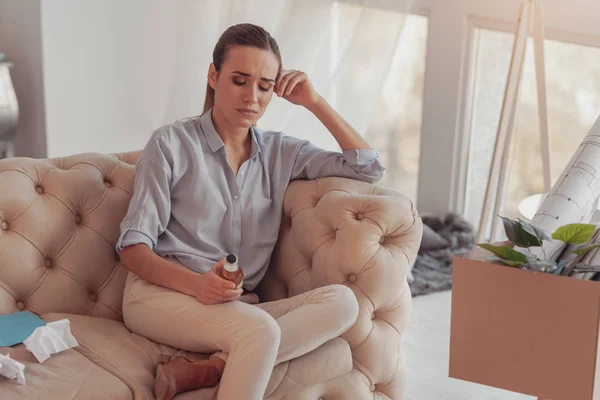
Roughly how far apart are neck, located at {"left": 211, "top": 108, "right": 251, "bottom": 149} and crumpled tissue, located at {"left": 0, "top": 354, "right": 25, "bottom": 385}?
28.9 inches

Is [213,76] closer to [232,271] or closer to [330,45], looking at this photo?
[232,271]

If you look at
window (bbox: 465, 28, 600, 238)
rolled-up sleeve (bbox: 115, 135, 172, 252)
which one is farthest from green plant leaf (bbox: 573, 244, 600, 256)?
window (bbox: 465, 28, 600, 238)

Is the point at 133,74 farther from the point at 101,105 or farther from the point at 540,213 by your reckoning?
the point at 540,213

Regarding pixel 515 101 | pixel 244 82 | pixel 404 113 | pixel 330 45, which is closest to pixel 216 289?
pixel 244 82

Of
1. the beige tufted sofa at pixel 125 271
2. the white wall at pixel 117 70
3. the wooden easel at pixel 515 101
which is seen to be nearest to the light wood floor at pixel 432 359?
the wooden easel at pixel 515 101

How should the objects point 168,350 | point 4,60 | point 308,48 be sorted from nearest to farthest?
point 168,350, point 308,48, point 4,60


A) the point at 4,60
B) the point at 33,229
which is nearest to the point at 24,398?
the point at 33,229

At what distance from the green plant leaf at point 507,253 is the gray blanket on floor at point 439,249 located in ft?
5.58

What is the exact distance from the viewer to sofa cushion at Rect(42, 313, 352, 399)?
1.71 metres

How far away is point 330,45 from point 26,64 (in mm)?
1218

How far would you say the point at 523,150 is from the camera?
347cm

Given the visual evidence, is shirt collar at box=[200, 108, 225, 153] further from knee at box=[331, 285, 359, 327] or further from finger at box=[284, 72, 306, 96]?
knee at box=[331, 285, 359, 327]

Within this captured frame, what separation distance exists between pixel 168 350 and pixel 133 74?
1816mm

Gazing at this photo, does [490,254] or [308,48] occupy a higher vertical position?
[308,48]
